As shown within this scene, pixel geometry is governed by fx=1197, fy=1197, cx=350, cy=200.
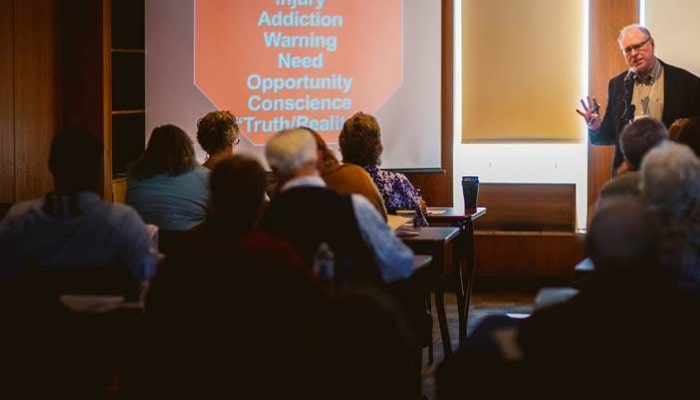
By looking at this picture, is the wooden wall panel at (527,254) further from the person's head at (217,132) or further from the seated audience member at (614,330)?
the seated audience member at (614,330)

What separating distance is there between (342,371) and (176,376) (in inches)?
20.3

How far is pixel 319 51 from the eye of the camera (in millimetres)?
8953

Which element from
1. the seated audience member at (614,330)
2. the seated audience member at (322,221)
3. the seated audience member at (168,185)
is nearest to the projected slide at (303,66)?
the seated audience member at (168,185)

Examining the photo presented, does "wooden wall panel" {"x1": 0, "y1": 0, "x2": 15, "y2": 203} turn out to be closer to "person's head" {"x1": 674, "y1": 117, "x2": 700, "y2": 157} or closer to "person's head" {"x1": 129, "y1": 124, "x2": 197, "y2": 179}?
"person's head" {"x1": 129, "y1": 124, "x2": 197, "y2": 179}

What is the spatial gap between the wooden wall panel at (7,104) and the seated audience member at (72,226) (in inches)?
147

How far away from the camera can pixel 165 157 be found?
575 centimetres

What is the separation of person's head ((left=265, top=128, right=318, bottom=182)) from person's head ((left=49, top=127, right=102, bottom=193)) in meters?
0.65

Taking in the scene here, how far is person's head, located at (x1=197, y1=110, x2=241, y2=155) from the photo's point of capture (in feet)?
21.6

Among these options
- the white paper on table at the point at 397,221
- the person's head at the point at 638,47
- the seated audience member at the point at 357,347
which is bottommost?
the seated audience member at the point at 357,347

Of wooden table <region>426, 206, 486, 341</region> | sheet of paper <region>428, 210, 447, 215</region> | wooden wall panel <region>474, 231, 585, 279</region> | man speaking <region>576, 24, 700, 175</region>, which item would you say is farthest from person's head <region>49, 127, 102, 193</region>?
wooden wall panel <region>474, 231, 585, 279</region>

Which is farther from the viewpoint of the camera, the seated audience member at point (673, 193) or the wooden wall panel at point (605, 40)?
the wooden wall panel at point (605, 40)

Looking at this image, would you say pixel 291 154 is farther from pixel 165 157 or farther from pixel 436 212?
pixel 436 212

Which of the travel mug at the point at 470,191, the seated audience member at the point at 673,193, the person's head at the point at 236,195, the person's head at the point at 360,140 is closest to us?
the person's head at the point at 236,195

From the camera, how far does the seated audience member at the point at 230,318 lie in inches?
127
